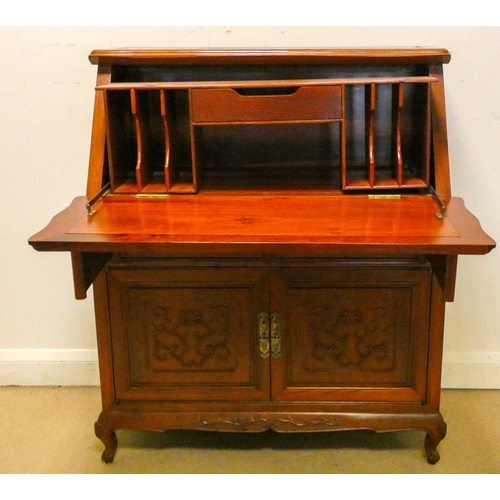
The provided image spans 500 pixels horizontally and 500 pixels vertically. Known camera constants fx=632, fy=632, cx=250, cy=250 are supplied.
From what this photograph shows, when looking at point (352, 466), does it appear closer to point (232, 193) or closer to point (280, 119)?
point (232, 193)

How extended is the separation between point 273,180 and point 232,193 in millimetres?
164

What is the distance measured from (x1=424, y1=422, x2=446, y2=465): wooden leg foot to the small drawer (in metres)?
0.93

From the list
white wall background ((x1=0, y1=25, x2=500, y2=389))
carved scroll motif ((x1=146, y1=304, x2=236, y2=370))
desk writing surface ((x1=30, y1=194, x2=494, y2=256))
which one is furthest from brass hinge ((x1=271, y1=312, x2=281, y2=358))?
white wall background ((x1=0, y1=25, x2=500, y2=389))

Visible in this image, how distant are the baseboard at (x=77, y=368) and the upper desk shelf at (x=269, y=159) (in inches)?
32.1

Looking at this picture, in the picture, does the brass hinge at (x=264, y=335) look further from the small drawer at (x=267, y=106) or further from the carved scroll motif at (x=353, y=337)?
the small drawer at (x=267, y=106)

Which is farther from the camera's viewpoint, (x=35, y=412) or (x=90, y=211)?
(x=35, y=412)

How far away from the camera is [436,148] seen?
165cm

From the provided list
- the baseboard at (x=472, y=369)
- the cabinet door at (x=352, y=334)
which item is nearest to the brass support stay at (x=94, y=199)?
the cabinet door at (x=352, y=334)

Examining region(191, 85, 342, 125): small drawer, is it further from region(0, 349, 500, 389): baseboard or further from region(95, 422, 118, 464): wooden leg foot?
region(0, 349, 500, 389): baseboard

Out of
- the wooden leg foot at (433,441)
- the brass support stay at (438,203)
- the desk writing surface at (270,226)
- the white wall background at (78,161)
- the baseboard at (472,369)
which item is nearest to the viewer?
the desk writing surface at (270,226)

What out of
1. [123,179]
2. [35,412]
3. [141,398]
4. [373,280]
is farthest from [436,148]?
[35,412]

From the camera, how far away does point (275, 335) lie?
1.75 meters

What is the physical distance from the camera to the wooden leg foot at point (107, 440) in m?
1.85

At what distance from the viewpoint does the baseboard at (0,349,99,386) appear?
2.29 meters
